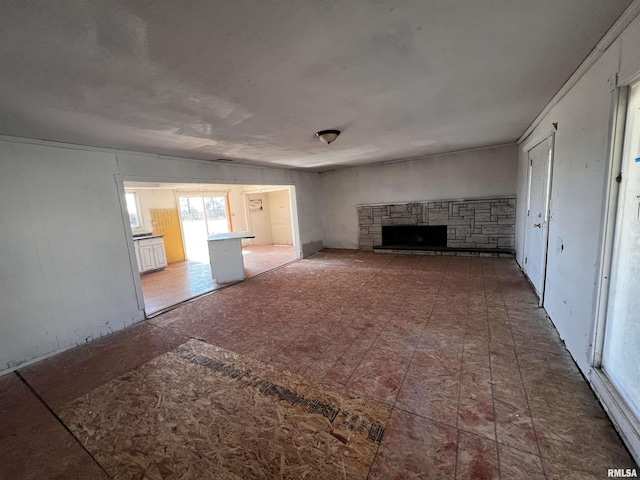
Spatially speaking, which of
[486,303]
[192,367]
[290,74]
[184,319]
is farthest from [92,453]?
[486,303]

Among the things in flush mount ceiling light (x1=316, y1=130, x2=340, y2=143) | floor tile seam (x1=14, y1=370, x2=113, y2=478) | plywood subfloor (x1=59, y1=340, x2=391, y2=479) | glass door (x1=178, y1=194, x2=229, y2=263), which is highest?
flush mount ceiling light (x1=316, y1=130, x2=340, y2=143)

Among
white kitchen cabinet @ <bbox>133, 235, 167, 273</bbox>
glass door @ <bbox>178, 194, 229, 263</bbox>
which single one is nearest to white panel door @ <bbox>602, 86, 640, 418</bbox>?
white kitchen cabinet @ <bbox>133, 235, 167, 273</bbox>

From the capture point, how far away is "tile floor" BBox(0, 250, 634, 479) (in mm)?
1436

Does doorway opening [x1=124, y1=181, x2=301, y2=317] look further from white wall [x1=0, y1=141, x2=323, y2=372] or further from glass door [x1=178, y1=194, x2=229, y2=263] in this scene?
white wall [x1=0, y1=141, x2=323, y2=372]

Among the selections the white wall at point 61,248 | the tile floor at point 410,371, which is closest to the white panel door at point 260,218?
the tile floor at point 410,371

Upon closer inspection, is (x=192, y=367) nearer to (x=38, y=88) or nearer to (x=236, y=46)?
(x=38, y=88)

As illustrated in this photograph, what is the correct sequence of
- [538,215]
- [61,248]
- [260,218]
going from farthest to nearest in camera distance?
[260,218]
[538,215]
[61,248]

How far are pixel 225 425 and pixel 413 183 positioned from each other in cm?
593

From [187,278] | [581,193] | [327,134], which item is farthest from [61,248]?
[581,193]

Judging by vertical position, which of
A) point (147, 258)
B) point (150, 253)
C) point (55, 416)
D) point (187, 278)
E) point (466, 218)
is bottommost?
point (55, 416)

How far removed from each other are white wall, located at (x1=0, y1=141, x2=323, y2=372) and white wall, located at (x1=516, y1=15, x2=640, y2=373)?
472 centimetres

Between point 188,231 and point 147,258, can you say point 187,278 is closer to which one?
point 147,258

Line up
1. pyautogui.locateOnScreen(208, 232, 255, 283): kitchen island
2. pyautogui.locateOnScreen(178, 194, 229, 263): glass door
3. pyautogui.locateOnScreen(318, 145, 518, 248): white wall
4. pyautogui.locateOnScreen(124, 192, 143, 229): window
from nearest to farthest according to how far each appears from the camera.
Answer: pyautogui.locateOnScreen(208, 232, 255, 283): kitchen island
pyautogui.locateOnScreen(318, 145, 518, 248): white wall
pyautogui.locateOnScreen(124, 192, 143, 229): window
pyautogui.locateOnScreen(178, 194, 229, 263): glass door

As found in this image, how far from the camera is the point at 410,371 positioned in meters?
2.14
